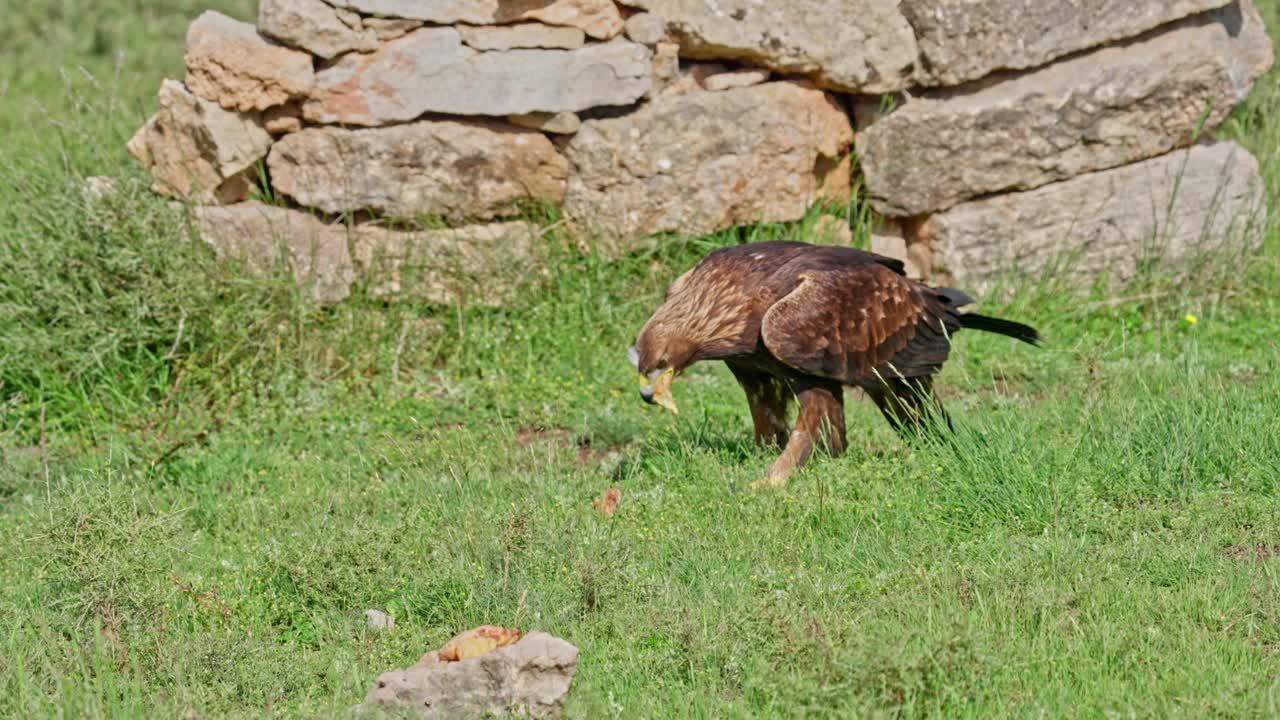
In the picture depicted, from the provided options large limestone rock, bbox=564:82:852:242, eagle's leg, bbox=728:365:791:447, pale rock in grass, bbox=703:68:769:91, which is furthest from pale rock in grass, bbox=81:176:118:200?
eagle's leg, bbox=728:365:791:447

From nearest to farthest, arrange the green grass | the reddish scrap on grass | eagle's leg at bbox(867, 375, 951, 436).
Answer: the green grass, the reddish scrap on grass, eagle's leg at bbox(867, 375, 951, 436)

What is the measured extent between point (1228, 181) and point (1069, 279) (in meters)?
1.01

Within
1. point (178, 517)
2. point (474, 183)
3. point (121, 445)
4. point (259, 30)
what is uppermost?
point (259, 30)

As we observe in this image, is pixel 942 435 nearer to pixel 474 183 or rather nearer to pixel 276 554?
pixel 276 554

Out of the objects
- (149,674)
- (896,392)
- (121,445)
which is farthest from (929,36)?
(149,674)

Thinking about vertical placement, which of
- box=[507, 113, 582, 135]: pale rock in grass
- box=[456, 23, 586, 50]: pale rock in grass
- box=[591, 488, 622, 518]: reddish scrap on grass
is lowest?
box=[591, 488, 622, 518]: reddish scrap on grass

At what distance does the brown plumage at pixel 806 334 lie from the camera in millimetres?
5191

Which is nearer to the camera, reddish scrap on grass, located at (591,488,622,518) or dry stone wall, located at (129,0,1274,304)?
reddish scrap on grass, located at (591,488,622,518)

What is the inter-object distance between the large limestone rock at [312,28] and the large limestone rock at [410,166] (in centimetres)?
42

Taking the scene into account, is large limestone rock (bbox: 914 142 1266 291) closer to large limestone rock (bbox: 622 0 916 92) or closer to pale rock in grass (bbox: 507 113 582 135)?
large limestone rock (bbox: 622 0 916 92)

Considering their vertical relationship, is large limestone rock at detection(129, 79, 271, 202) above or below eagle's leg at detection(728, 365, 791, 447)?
above

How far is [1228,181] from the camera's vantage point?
774 centimetres

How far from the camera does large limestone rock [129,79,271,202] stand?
279 inches

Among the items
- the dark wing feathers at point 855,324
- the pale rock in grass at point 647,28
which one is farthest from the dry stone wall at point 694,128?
the dark wing feathers at point 855,324
